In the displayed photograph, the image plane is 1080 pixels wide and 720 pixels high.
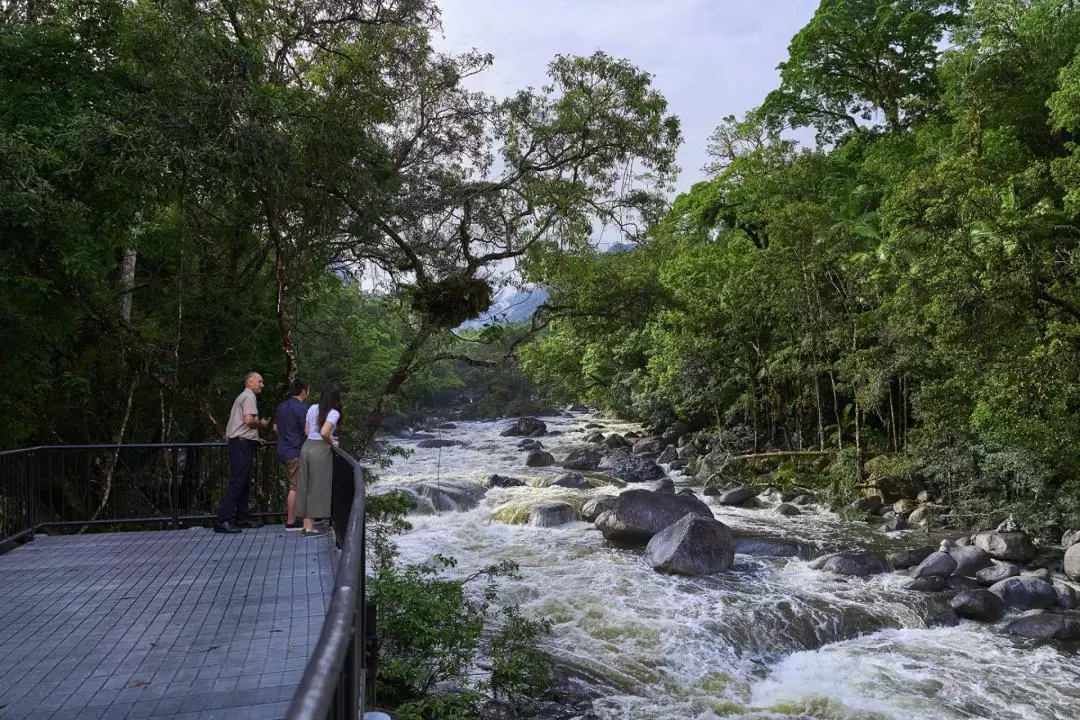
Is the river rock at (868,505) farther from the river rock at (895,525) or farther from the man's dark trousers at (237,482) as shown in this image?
the man's dark trousers at (237,482)

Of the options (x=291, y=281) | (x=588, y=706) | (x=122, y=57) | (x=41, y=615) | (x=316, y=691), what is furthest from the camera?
(x=291, y=281)

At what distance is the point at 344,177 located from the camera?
11148mm

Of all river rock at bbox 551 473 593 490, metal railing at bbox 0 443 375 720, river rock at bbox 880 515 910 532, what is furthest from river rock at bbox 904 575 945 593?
river rock at bbox 551 473 593 490

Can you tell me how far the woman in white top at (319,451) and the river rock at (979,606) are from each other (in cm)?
955

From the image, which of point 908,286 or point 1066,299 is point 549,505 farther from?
point 1066,299

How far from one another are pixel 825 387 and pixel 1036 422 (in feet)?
42.6

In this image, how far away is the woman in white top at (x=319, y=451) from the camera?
25.3 feet

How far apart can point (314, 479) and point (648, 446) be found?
83.2 ft

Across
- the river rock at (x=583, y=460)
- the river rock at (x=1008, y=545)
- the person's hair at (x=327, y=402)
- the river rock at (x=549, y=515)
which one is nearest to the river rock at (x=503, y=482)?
the river rock at (x=583, y=460)

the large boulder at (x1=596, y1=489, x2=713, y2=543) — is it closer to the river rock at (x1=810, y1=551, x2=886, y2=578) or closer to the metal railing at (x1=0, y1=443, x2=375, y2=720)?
the river rock at (x1=810, y1=551, x2=886, y2=578)

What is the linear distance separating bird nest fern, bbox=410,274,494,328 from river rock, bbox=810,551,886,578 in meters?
7.82

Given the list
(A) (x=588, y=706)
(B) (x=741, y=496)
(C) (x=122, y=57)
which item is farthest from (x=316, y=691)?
(B) (x=741, y=496)

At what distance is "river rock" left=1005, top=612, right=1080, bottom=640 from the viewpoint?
34.5 feet

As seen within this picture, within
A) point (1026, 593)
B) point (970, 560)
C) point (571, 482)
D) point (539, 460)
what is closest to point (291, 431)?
point (1026, 593)
